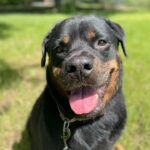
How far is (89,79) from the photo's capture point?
3695mm

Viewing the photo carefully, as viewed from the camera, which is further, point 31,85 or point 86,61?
point 31,85

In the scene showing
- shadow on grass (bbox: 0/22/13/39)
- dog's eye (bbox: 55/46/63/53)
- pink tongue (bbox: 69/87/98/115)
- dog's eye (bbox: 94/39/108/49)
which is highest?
dog's eye (bbox: 94/39/108/49)

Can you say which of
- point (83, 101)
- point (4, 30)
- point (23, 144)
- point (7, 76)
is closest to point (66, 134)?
point (83, 101)

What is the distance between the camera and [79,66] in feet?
11.7

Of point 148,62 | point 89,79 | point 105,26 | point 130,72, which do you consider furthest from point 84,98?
point 148,62

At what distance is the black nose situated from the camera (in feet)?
11.7

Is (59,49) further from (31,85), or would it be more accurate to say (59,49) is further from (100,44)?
(31,85)

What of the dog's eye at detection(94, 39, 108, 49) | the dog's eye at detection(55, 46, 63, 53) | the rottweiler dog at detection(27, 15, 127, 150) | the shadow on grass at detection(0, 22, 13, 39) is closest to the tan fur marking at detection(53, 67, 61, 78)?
the rottweiler dog at detection(27, 15, 127, 150)

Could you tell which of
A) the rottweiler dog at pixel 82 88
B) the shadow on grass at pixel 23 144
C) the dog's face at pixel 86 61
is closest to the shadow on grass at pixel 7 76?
the shadow on grass at pixel 23 144

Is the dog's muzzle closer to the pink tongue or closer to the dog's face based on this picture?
the dog's face

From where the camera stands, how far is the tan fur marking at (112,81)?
3921 millimetres

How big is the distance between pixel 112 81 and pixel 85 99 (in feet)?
1.12

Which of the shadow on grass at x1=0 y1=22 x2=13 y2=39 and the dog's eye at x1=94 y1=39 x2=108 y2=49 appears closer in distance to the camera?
the dog's eye at x1=94 y1=39 x2=108 y2=49

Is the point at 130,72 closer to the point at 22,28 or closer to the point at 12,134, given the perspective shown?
the point at 12,134
